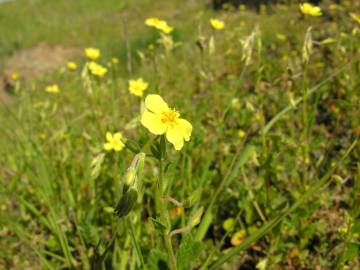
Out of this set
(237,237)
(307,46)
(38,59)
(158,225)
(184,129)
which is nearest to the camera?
(158,225)

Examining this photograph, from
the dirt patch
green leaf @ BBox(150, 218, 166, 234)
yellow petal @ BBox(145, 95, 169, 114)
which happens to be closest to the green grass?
green leaf @ BBox(150, 218, 166, 234)

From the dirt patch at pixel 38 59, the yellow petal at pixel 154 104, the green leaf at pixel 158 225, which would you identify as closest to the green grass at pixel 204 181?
the green leaf at pixel 158 225

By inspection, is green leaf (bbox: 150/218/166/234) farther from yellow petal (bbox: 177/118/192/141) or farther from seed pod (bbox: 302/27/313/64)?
seed pod (bbox: 302/27/313/64)

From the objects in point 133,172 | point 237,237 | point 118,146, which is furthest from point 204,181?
point 133,172

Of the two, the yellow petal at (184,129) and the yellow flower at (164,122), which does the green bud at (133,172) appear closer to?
the yellow flower at (164,122)

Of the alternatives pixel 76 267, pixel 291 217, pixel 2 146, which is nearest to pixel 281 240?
pixel 291 217

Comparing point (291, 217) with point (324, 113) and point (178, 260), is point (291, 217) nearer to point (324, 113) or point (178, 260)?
point (178, 260)

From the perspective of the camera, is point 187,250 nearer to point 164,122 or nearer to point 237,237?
point 164,122
